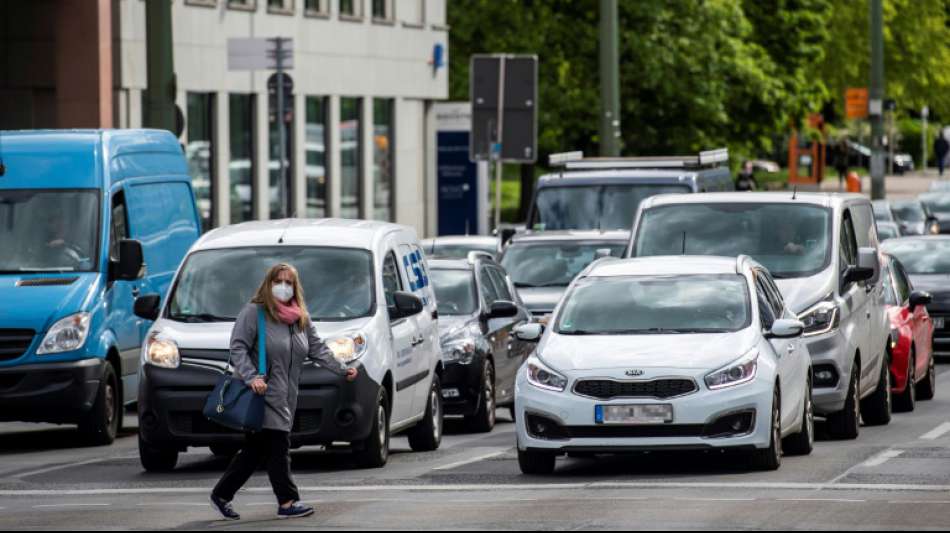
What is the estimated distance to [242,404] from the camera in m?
12.8

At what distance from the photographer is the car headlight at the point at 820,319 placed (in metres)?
18.6

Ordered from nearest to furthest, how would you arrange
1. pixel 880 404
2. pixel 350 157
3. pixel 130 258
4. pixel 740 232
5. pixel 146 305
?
pixel 146 305, pixel 130 258, pixel 740 232, pixel 880 404, pixel 350 157

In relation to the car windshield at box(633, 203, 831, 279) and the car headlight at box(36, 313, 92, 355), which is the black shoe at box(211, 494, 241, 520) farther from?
the car windshield at box(633, 203, 831, 279)

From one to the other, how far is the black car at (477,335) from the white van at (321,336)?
2.09 metres

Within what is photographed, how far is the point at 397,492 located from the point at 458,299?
7.01 meters

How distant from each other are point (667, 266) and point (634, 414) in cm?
187

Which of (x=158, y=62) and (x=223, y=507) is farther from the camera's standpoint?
(x=158, y=62)

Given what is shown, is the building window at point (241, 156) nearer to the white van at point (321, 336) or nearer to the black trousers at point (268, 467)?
the white van at point (321, 336)

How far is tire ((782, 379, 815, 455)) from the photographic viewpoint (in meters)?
16.8

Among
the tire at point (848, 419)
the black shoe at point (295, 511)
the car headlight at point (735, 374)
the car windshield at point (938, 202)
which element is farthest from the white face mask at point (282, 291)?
the car windshield at point (938, 202)

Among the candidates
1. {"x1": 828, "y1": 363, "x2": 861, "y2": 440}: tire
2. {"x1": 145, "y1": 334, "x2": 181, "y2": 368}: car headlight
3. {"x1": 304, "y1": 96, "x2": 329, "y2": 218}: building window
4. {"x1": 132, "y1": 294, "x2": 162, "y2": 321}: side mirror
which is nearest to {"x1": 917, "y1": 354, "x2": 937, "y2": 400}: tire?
{"x1": 828, "y1": 363, "x2": 861, "y2": 440}: tire

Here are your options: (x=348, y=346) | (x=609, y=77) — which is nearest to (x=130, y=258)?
(x=348, y=346)

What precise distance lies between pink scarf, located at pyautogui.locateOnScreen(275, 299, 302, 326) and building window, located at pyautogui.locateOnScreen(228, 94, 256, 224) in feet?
99.8

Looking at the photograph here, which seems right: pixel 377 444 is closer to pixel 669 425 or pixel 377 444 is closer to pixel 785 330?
pixel 669 425
